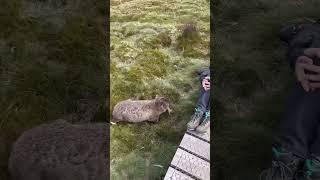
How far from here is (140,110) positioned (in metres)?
6.89

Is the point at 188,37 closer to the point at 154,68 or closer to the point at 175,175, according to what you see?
the point at 154,68

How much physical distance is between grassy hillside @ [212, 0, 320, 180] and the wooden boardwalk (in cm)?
15

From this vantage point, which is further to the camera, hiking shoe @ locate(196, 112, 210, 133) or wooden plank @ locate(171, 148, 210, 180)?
hiking shoe @ locate(196, 112, 210, 133)

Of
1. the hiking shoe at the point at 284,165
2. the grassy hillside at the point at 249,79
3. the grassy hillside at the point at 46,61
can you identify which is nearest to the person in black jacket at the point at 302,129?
the hiking shoe at the point at 284,165

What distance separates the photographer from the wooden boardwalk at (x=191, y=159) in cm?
574

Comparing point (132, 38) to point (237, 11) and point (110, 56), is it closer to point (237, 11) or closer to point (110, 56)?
point (110, 56)

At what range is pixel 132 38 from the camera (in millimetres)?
8438

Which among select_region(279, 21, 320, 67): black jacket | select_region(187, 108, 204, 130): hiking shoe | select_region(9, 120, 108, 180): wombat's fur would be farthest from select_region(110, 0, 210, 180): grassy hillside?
select_region(279, 21, 320, 67): black jacket

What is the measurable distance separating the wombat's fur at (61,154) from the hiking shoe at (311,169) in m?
2.10

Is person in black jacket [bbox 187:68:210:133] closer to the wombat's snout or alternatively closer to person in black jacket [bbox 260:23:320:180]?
the wombat's snout

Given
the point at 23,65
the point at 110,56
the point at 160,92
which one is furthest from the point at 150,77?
the point at 23,65

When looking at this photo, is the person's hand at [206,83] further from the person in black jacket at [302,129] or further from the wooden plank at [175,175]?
the person in black jacket at [302,129]

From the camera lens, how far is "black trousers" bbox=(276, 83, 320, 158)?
201 inches

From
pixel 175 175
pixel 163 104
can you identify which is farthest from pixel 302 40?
pixel 163 104
